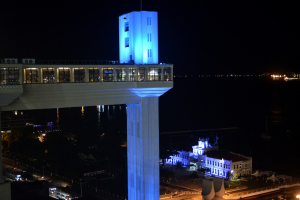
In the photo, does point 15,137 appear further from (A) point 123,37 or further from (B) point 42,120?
(B) point 42,120

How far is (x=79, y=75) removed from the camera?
64.1ft

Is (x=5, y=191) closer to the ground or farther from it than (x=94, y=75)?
closer to the ground

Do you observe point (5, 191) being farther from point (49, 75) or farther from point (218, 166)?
point (218, 166)

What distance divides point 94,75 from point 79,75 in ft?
3.15

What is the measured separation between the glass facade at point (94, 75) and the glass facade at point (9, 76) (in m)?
4.31

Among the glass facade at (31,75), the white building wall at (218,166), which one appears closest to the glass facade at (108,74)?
the glass facade at (31,75)

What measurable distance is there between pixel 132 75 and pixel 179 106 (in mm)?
170280

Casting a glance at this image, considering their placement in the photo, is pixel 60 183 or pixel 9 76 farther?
pixel 60 183

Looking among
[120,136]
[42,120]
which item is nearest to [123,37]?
[120,136]

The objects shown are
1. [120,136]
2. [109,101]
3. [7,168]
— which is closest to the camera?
[109,101]

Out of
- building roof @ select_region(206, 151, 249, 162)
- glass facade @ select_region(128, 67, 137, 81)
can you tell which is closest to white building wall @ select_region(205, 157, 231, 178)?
building roof @ select_region(206, 151, 249, 162)

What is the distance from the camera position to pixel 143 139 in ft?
70.8

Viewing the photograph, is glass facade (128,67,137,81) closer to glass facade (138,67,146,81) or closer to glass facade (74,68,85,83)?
glass facade (138,67,146,81)

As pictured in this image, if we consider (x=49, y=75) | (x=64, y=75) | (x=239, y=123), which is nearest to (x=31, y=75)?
(x=49, y=75)
